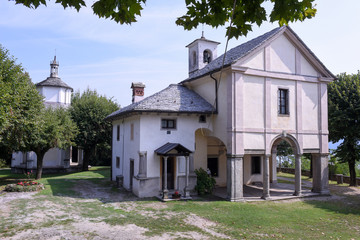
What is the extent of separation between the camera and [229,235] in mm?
10281

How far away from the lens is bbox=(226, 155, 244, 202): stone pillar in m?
16.0

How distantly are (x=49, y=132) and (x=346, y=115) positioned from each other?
24.1m

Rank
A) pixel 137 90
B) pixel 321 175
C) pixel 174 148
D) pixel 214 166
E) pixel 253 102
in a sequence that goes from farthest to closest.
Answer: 1. pixel 137 90
2. pixel 214 166
3. pixel 321 175
4. pixel 253 102
5. pixel 174 148

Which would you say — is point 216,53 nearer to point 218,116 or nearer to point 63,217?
point 218,116

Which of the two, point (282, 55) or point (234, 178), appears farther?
point (282, 55)

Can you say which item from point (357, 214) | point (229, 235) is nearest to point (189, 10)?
point (229, 235)

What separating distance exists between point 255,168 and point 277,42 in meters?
10.4

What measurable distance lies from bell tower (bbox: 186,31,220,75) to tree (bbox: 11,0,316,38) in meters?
19.6

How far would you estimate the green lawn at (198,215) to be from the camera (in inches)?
424

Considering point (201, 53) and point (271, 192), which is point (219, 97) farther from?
point (201, 53)

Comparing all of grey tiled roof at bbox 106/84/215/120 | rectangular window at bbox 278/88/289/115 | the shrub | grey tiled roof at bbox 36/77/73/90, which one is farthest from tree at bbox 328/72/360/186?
grey tiled roof at bbox 36/77/73/90

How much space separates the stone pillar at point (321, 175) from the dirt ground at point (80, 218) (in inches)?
37.3

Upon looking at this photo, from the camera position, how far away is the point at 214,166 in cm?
2130

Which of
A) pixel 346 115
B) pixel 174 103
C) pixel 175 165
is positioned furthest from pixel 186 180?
pixel 346 115
